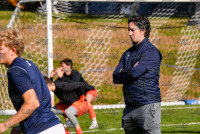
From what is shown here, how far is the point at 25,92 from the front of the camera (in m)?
3.08

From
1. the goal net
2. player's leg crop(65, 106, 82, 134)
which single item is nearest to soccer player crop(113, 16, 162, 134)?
player's leg crop(65, 106, 82, 134)

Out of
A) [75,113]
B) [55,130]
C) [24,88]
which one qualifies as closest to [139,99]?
[55,130]

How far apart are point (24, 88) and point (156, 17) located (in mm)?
10044

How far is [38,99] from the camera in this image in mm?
3205

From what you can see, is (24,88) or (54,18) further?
(54,18)

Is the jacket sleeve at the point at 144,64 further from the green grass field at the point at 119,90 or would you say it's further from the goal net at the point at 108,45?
the goal net at the point at 108,45

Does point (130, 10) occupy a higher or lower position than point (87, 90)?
higher

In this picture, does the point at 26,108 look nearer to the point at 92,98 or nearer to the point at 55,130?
the point at 55,130

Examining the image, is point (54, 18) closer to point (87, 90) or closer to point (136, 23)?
point (87, 90)

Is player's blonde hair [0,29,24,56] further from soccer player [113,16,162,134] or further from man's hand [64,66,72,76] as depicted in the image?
man's hand [64,66,72,76]

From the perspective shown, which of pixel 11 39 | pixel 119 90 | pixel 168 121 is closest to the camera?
pixel 11 39

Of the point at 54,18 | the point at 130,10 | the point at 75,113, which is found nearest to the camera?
the point at 75,113

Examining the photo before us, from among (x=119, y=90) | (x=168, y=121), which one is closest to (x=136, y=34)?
(x=168, y=121)

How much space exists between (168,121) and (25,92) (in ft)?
20.0
